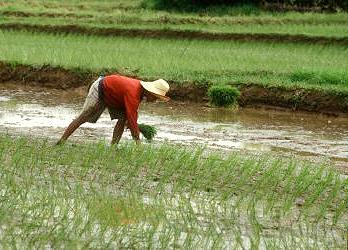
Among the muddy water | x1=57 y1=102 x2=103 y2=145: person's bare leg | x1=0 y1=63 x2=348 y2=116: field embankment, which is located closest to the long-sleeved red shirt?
x1=57 y1=102 x2=103 y2=145: person's bare leg

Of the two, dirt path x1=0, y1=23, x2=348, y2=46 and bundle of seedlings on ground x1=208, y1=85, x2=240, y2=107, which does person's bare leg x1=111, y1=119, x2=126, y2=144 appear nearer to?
bundle of seedlings on ground x1=208, y1=85, x2=240, y2=107

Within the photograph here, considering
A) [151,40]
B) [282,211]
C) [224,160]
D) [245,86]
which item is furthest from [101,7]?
[282,211]

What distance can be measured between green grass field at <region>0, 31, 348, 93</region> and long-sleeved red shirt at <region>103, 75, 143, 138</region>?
4043mm

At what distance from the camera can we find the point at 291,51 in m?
13.8

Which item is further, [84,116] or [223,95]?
[223,95]

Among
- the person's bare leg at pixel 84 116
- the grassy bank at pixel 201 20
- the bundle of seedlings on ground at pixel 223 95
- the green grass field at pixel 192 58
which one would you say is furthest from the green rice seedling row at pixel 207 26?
the person's bare leg at pixel 84 116

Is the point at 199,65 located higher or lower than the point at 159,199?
lower

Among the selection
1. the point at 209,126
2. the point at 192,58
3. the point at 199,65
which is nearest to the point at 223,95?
the point at 209,126

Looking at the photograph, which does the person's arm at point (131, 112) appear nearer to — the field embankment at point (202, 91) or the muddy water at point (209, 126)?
the muddy water at point (209, 126)

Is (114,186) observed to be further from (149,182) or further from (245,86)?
(245,86)

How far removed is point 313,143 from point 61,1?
47.8ft

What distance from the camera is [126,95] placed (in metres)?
6.59

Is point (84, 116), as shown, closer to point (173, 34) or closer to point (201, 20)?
point (173, 34)

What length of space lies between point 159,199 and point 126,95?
1.55m
